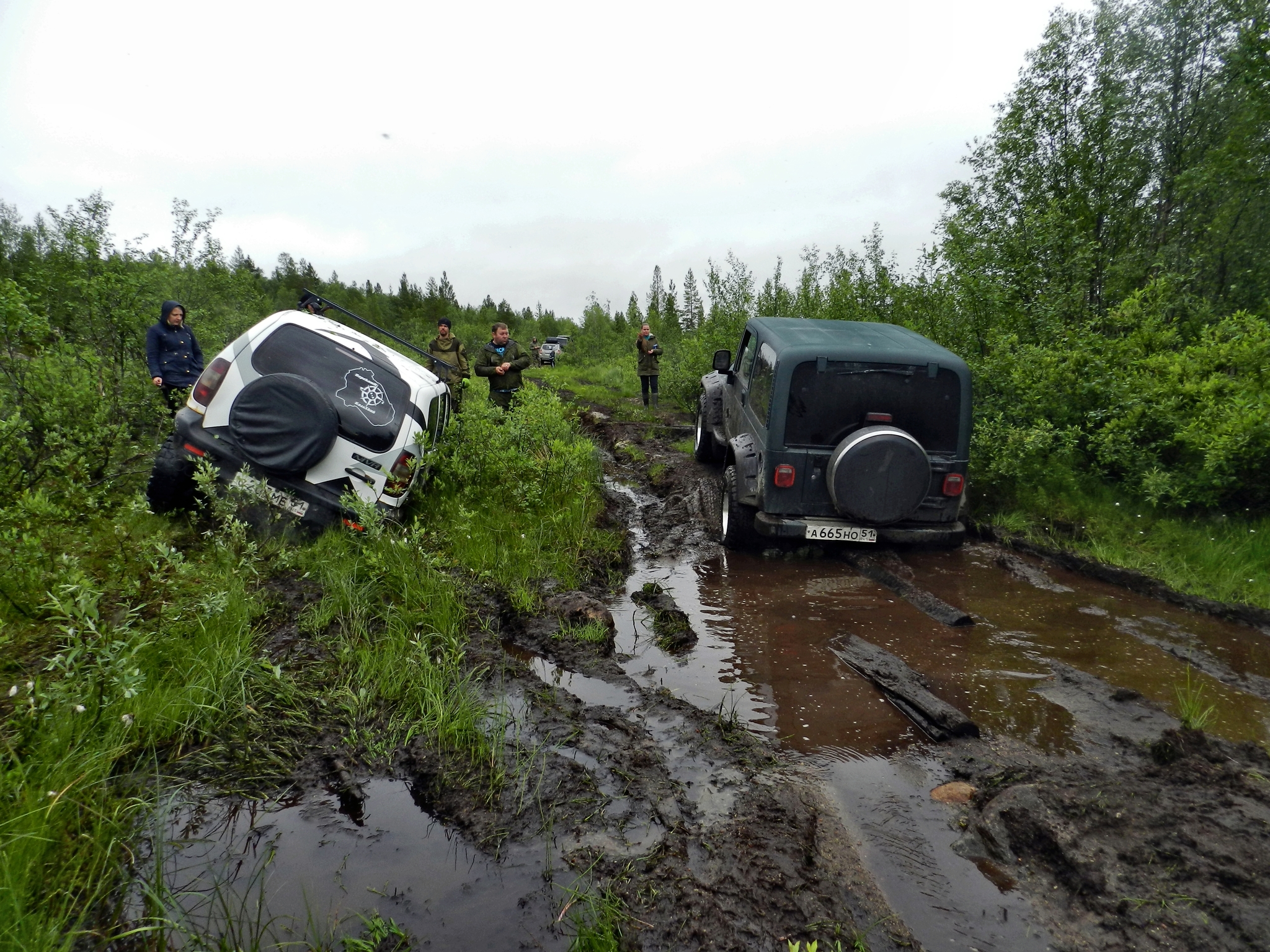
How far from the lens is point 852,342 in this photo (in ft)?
20.2

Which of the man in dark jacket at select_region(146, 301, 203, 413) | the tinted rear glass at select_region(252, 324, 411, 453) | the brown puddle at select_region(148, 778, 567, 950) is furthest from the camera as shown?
the man in dark jacket at select_region(146, 301, 203, 413)

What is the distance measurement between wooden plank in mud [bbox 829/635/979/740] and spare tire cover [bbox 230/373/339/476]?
3.90 meters

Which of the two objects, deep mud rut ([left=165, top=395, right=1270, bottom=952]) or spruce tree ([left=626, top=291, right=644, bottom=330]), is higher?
spruce tree ([left=626, top=291, right=644, bottom=330])

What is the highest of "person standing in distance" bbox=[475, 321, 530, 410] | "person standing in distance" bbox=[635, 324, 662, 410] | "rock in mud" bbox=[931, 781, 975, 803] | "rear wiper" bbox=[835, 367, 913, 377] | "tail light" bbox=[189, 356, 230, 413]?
"person standing in distance" bbox=[635, 324, 662, 410]

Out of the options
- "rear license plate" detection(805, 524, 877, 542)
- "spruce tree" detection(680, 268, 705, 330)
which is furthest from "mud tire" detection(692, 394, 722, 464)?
"spruce tree" detection(680, 268, 705, 330)

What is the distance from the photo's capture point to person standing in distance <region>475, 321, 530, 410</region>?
30.0 ft

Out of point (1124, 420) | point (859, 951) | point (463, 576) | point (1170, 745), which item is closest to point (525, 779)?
point (859, 951)

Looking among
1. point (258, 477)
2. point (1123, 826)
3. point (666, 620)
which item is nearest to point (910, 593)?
point (666, 620)

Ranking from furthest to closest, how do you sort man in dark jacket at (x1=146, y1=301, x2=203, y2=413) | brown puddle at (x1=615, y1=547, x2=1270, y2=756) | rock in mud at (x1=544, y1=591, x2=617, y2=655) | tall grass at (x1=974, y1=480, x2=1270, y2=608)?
man in dark jacket at (x1=146, y1=301, x2=203, y2=413) < tall grass at (x1=974, y1=480, x2=1270, y2=608) < rock in mud at (x1=544, y1=591, x2=617, y2=655) < brown puddle at (x1=615, y1=547, x2=1270, y2=756)

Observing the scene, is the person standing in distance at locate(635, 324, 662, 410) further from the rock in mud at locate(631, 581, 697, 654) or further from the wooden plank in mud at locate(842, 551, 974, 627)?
the rock in mud at locate(631, 581, 697, 654)

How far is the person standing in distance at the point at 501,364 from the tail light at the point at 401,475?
11.8 ft

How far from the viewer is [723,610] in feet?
17.3

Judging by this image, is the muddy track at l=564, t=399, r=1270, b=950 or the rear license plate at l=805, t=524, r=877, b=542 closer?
the muddy track at l=564, t=399, r=1270, b=950

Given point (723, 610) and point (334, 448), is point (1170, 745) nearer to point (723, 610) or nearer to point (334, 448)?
point (723, 610)
